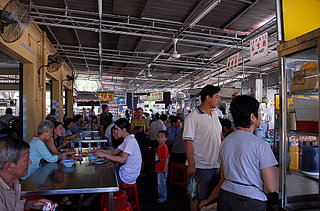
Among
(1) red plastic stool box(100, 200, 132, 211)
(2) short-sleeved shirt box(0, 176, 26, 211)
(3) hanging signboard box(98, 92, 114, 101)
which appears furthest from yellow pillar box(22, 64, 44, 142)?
(3) hanging signboard box(98, 92, 114, 101)

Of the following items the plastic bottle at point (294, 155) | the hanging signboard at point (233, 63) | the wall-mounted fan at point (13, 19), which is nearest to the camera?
the plastic bottle at point (294, 155)

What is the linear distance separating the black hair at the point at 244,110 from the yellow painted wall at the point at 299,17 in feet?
2.68

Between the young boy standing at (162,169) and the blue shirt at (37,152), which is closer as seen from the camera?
the blue shirt at (37,152)

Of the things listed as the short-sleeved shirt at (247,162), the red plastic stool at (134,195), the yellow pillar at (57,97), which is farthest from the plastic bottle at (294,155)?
the yellow pillar at (57,97)

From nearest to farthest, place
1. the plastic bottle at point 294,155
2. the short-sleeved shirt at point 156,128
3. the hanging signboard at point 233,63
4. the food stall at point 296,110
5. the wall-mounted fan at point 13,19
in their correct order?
the food stall at point 296,110
the plastic bottle at point 294,155
the wall-mounted fan at point 13,19
the short-sleeved shirt at point 156,128
the hanging signboard at point 233,63

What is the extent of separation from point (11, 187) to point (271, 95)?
5431 millimetres

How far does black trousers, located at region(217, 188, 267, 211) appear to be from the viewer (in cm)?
164

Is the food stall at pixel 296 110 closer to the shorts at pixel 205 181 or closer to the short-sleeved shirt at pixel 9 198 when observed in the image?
the shorts at pixel 205 181

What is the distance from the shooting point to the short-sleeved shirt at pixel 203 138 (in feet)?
8.40

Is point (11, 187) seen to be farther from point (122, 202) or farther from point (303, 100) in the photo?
point (303, 100)

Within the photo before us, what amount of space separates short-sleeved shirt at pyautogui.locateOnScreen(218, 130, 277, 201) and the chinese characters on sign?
402cm

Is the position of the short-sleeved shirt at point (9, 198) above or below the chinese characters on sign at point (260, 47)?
below

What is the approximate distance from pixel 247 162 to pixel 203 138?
3.26ft

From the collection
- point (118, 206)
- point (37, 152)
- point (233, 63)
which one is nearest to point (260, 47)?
point (233, 63)
